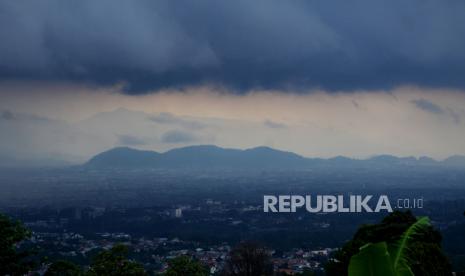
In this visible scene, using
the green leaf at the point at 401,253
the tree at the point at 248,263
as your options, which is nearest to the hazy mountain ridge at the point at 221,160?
the tree at the point at 248,263

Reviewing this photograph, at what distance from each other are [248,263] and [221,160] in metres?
84.4

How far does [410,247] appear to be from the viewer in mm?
13484

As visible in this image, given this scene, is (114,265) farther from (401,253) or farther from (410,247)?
(401,253)

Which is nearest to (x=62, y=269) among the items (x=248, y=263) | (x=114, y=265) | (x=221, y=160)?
(x=114, y=265)

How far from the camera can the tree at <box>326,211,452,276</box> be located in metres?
14.2

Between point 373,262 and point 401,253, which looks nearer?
point 373,262

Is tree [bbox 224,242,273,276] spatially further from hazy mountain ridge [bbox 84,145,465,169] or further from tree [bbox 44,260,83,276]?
hazy mountain ridge [bbox 84,145,465,169]

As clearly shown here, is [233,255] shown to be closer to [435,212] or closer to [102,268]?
[102,268]

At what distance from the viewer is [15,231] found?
13.0 metres

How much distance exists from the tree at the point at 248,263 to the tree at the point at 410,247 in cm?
484

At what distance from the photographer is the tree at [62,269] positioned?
46.9 ft

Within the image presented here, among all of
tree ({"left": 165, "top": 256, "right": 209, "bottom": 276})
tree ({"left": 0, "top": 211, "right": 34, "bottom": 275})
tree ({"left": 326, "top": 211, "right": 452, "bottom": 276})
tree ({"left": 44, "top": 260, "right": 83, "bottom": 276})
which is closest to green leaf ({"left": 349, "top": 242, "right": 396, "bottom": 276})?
tree ({"left": 326, "top": 211, "right": 452, "bottom": 276})

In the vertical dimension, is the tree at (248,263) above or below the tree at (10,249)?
below

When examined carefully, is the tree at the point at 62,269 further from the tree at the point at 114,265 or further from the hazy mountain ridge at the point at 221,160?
the hazy mountain ridge at the point at 221,160
